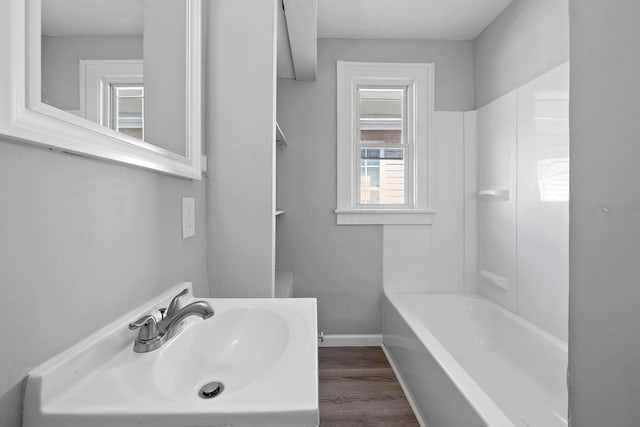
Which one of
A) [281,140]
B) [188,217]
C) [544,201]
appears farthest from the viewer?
[281,140]

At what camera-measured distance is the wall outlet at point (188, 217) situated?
1.03 m

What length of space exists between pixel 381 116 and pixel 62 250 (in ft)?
8.01

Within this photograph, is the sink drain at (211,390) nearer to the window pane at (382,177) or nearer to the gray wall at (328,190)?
the gray wall at (328,190)

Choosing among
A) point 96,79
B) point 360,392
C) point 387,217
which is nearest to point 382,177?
point 387,217

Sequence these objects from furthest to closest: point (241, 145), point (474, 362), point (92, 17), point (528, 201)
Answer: point (474, 362), point (528, 201), point (241, 145), point (92, 17)

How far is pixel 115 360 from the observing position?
63 centimetres

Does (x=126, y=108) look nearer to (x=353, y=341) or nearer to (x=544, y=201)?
(x=544, y=201)

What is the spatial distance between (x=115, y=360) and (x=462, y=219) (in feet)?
7.99

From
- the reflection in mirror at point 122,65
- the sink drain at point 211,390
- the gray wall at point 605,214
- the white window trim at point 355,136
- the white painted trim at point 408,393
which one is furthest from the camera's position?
the white window trim at point 355,136

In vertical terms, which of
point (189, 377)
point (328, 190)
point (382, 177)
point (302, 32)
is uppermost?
point (302, 32)

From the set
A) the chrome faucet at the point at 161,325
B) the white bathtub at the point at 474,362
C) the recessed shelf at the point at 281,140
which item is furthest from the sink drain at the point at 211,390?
the recessed shelf at the point at 281,140

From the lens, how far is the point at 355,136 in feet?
8.23

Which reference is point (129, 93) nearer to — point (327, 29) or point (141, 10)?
point (141, 10)

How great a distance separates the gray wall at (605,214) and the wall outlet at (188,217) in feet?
3.24
